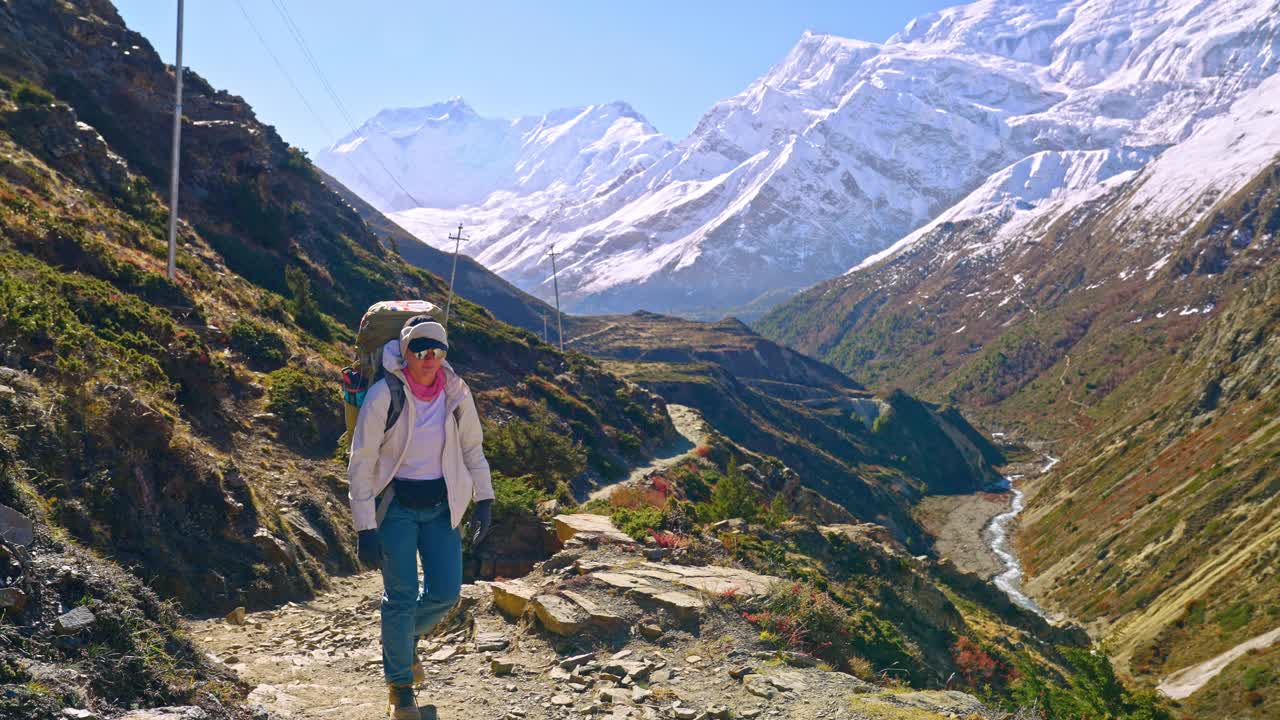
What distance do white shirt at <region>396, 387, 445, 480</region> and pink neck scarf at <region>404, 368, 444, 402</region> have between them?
3 cm

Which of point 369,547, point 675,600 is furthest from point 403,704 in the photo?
point 675,600

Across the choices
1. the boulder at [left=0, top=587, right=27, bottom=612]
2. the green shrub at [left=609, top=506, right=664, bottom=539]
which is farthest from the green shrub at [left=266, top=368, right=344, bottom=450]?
the boulder at [left=0, top=587, right=27, bottom=612]

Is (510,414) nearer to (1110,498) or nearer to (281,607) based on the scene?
(281,607)

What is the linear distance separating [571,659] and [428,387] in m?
3.95

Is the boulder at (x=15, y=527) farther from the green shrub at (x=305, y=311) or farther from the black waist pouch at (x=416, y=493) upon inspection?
the green shrub at (x=305, y=311)

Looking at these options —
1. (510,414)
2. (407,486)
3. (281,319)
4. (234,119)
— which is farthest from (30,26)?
(407,486)

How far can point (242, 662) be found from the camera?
9.02 m

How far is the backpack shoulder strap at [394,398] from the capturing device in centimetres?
674

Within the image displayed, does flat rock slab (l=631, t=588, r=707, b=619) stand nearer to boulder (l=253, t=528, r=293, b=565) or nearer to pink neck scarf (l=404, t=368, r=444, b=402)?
pink neck scarf (l=404, t=368, r=444, b=402)

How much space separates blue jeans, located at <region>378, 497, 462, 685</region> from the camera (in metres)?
6.80

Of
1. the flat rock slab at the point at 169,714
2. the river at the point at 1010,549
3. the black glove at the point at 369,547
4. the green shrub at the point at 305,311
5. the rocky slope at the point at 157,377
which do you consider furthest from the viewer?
the river at the point at 1010,549

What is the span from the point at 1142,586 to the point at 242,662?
82.3 m

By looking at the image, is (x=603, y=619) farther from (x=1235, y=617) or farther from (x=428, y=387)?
(x=1235, y=617)

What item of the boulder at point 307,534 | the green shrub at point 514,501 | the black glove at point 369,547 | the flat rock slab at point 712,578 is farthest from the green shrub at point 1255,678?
the black glove at point 369,547
